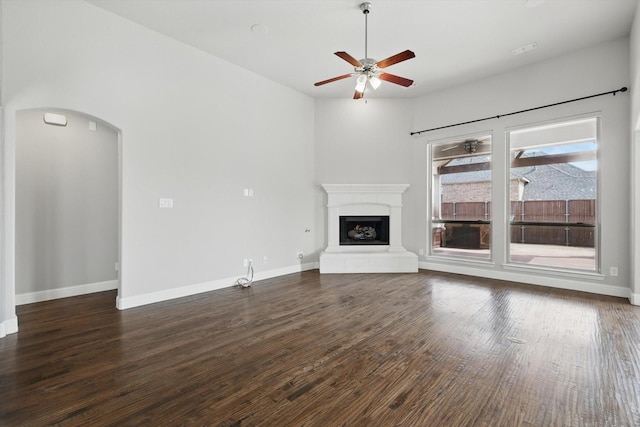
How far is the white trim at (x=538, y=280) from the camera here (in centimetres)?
427

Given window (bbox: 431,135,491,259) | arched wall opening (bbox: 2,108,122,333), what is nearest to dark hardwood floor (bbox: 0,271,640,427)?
arched wall opening (bbox: 2,108,122,333)

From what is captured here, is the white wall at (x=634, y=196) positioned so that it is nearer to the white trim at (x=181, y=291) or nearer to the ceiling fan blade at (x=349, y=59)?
the ceiling fan blade at (x=349, y=59)

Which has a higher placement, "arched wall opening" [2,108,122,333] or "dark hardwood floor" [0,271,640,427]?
"arched wall opening" [2,108,122,333]

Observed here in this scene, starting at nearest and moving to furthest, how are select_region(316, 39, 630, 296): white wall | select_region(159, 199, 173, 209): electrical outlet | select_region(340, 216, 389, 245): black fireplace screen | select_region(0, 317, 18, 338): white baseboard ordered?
select_region(0, 317, 18, 338): white baseboard
select_region(159, 199, 173, 209): electrical outlet
select_region(316, 39, 630, 296): white wall
select_region(340, 216, 389, 245): black fireplace screen

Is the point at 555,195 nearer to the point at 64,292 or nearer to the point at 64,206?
the point at 64,206

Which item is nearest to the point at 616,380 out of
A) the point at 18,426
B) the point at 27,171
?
the point at 18,426

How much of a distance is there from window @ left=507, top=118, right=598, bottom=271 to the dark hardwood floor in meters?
0.94

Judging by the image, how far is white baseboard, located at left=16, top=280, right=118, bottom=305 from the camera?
3.96 metres

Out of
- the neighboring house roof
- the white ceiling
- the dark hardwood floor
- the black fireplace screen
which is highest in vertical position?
the white ceiling

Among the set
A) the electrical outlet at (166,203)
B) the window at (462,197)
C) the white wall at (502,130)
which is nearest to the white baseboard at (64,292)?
the electrical outlet at (166,203)

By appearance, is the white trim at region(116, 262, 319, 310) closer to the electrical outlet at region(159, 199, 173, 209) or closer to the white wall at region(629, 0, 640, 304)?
the electrical outlet at region(159, 199, 173, 209)

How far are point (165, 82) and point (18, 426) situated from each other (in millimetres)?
3889

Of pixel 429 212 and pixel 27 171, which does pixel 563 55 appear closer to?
pixel 429 212

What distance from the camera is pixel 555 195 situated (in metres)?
4.83
